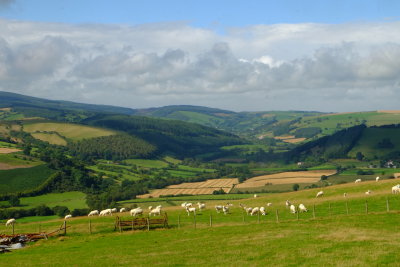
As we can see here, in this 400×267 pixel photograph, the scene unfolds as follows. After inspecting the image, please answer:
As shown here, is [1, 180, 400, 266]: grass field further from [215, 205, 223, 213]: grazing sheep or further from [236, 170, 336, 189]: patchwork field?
[236, 170, 336, 189]: patchwork field

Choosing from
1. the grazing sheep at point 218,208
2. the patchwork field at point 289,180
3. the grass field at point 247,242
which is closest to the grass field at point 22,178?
the patchwork field at point 289,180

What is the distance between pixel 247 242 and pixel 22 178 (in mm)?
142348

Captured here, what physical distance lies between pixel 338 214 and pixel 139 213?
29.8m

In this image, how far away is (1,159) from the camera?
181 meters

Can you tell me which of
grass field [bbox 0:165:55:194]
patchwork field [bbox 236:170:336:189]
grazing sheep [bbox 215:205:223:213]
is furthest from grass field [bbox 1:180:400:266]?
patchwork field [bbox 236:170:336:189]

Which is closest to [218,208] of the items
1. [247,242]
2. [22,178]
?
[247,242]

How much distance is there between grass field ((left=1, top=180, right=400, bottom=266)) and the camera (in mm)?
29734

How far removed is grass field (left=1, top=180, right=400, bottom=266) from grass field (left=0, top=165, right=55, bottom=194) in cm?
9775

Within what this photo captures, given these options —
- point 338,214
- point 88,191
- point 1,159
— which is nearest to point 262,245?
point 338,214

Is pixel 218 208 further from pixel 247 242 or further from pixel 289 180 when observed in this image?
pixel 289 180

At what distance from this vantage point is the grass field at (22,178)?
148350 millimetres

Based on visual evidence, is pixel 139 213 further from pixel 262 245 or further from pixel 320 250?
pixel 320 250

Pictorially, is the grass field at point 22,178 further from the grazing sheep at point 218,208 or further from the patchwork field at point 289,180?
the grazing sheep at point 218,208

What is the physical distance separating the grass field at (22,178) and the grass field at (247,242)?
9775cm
